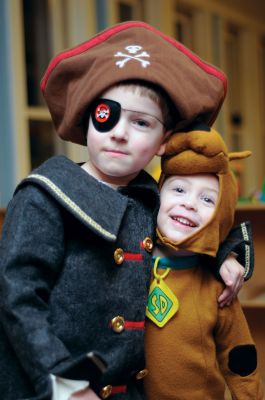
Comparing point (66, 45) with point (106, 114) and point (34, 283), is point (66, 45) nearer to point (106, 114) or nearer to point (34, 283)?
point (106, 114)

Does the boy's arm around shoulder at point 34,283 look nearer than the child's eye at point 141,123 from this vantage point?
Yes

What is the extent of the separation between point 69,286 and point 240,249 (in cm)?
42

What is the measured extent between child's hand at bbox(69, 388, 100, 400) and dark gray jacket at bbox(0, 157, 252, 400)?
0.07 feet

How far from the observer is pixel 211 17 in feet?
15.1

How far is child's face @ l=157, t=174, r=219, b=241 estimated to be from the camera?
1110mm

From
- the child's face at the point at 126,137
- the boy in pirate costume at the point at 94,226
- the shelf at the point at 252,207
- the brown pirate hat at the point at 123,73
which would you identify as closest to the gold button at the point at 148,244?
the boy in pirate costume at the point at 94,226

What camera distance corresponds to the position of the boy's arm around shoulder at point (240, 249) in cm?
118

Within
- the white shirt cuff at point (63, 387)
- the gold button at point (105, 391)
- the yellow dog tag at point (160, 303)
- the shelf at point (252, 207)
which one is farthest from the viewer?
the shelf at point (252, 207)

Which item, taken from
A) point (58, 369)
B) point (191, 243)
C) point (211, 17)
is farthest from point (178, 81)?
point (211, 17)

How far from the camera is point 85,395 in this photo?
0.88m

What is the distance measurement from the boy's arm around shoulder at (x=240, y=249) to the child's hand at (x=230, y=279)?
0.01m

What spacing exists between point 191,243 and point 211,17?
12.7 ft

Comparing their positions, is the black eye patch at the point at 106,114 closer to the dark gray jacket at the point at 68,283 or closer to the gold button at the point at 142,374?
the dark gray jacket at the point at 68,283

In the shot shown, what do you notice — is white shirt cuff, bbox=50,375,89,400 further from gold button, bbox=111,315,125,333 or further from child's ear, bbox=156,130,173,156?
child's ear, bbox=156,130,173,156
